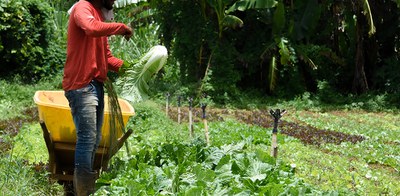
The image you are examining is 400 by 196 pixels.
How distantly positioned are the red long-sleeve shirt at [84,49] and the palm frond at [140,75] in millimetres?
326

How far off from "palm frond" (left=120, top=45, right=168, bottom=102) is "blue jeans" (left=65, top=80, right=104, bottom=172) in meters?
0.33

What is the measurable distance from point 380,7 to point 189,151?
14.3 m

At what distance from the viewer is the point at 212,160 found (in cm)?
496

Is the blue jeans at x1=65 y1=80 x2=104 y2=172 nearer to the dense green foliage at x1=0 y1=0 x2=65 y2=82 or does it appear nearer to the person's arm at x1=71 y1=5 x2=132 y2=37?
the person's arm at x1=71 y1=5 x2=132 y2=37

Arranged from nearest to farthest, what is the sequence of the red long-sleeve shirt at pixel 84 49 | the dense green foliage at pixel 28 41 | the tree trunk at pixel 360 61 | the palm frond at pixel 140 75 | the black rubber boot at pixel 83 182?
the red long-sleeve shirt at pixel 84 49, the black rubber boot at pixel 83 182, the palm frond at pixel 140 75, the dense green foliage at pixel 28 41, the tree trunk at pixel 360 61

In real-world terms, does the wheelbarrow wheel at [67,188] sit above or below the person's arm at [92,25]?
below

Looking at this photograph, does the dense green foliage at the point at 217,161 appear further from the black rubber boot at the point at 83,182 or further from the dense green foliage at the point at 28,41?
the dense green foliage at the point at 28,41

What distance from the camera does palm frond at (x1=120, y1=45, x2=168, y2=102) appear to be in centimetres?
479

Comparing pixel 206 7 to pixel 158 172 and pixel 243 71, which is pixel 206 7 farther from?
pixel 158 172

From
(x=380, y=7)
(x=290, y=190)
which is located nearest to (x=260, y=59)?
(x=380, y=7)

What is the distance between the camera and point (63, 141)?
502 cm

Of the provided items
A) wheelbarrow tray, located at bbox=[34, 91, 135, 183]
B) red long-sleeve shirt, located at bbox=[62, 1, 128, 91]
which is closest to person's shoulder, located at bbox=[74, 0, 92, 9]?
red long-sleeve shirt, located at bbox=[62, 1, 128, 91]

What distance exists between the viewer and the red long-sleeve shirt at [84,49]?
422cm

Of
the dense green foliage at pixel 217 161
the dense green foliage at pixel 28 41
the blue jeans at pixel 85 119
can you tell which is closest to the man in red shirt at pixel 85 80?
the blue jeans at pixel 85 119
